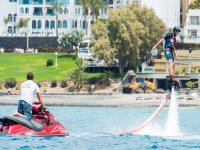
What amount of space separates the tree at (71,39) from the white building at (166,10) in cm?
1315

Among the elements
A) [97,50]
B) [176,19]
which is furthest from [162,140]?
[176,19]

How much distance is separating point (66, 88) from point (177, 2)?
59.1 m

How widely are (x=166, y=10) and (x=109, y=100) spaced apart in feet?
213

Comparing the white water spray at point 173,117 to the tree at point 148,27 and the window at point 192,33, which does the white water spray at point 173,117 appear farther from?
the window at point 192,33

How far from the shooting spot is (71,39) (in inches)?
6865

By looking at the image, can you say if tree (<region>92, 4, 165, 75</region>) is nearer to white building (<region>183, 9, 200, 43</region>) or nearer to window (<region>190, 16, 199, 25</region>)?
white building (<region>183, 9, 200, 43</region>)

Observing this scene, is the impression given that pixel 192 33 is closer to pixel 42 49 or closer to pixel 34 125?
pixel 42 49

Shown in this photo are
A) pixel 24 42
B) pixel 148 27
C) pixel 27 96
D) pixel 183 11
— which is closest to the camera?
pixel 27 96

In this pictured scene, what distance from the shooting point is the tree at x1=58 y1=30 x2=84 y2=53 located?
173250mm

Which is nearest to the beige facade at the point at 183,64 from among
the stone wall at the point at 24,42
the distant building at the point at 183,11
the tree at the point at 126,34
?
the tree at the point at 126,34

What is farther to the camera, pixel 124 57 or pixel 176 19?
pixel 176 19

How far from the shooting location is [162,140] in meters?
50.3

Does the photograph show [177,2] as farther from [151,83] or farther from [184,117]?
[184,117]

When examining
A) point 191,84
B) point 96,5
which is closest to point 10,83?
point 191,84
